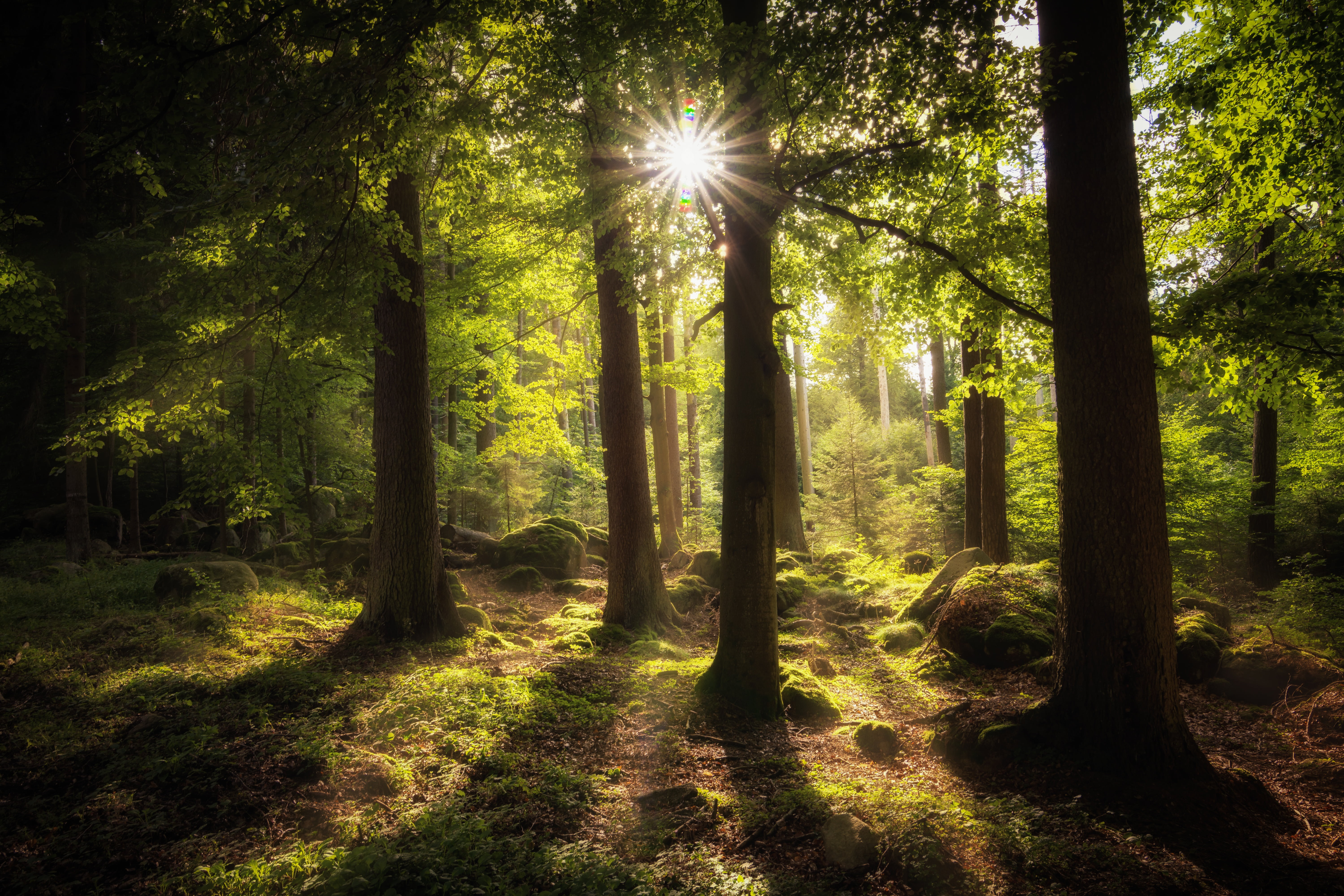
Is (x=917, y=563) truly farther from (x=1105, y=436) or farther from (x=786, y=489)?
(x=1105, y=436)

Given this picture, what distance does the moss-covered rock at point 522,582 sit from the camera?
1327 cm

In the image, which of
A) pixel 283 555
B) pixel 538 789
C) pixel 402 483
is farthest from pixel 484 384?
pixel 538 789

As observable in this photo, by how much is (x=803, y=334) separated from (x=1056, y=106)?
6918mm

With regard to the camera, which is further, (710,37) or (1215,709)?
(710,37)

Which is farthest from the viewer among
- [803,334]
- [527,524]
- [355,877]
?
[527,524]

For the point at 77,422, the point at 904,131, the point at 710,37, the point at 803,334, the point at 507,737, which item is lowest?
the point at 507,737

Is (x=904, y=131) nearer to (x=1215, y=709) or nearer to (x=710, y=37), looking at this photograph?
(x=710, y=37)

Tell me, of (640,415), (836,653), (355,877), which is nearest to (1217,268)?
(836,653)

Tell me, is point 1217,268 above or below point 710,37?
below

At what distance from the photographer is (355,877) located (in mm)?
3176

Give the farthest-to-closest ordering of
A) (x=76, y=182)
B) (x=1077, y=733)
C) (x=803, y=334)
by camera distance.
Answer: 1. (x=76, y=182)
2. (x=803, y=334)
3. (x=1077, y=733)

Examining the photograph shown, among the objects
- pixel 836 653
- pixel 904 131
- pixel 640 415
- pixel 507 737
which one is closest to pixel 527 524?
pixel 640 415

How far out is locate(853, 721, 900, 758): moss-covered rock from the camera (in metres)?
5.58

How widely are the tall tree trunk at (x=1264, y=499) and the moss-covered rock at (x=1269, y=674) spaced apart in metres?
6.00
